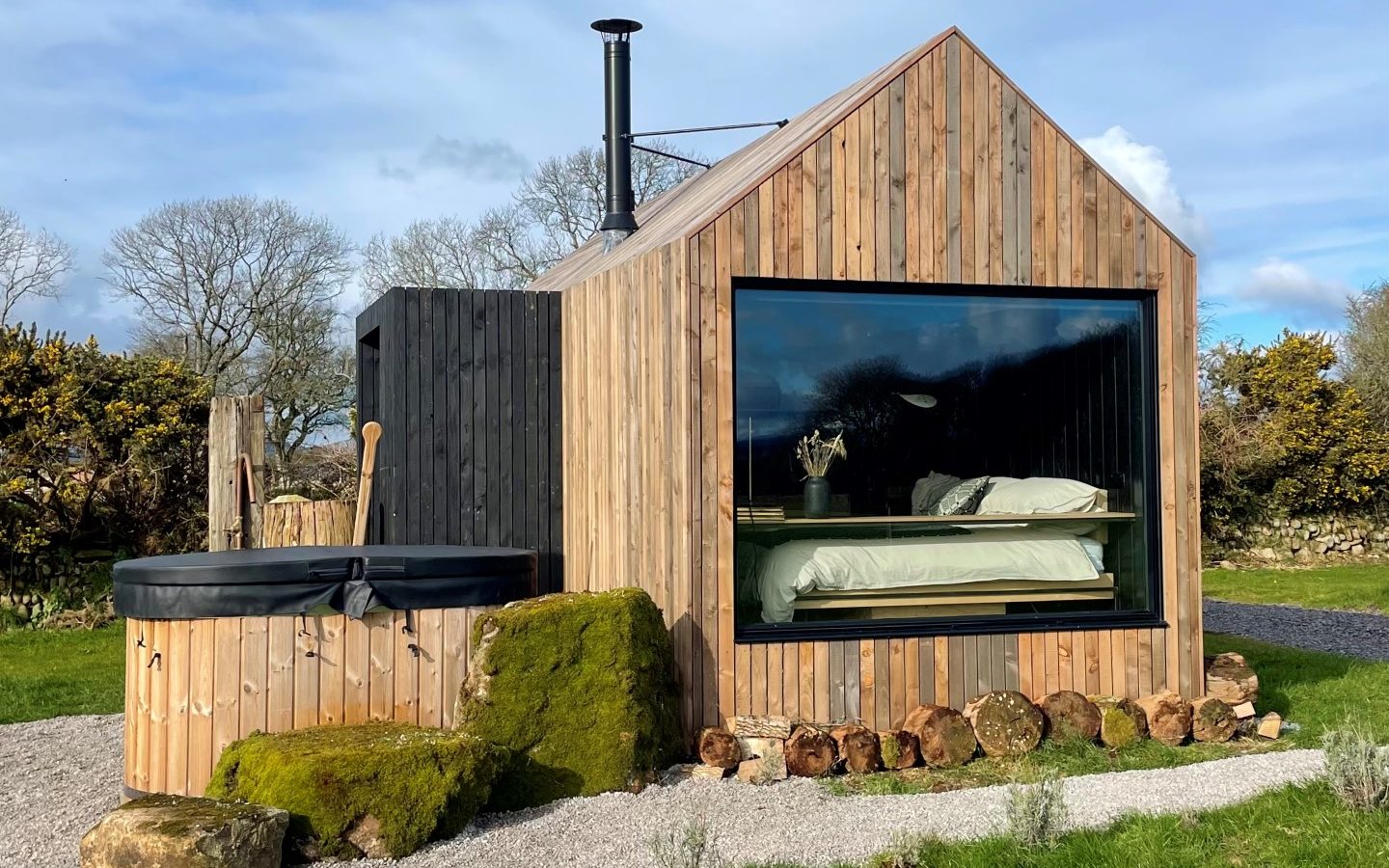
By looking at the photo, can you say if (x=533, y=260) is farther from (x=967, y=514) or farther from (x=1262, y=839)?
(x=1262, y=839)

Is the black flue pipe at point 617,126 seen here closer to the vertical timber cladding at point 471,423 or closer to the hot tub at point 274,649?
the vertical timber cladding at point 471,423

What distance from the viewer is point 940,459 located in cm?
661

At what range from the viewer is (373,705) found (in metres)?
5.55

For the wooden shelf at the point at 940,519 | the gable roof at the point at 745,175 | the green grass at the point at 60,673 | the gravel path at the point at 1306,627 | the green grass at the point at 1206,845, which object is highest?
the gable roof at the point at 745,175

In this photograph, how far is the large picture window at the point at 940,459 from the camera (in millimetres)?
6262

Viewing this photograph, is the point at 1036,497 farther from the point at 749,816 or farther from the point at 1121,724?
the point at 749,816

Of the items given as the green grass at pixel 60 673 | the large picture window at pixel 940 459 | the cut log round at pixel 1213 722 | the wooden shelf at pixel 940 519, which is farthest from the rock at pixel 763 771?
the green grass at pixel 60 673

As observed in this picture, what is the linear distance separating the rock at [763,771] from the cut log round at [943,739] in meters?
0.71

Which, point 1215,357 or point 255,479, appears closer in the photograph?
point 255,479

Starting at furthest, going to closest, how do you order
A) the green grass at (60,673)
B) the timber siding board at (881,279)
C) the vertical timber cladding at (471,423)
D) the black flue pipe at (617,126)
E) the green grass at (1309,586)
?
1. the green grass at (1309,586)
2. the black flue pipe at (617,126)
3. the green grass at (60,673)
4. the vertical timber cladding at (471,423)
5. the timber siding board at (881,279)

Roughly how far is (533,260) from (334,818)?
21644mm

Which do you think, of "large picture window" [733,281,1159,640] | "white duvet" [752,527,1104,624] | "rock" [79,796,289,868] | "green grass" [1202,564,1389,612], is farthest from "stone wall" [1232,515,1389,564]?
"rock" [79,796,289,868]

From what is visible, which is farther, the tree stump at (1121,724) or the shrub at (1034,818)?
the tree stump at (1121,724)

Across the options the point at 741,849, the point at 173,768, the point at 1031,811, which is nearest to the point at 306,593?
the point at 173,768
